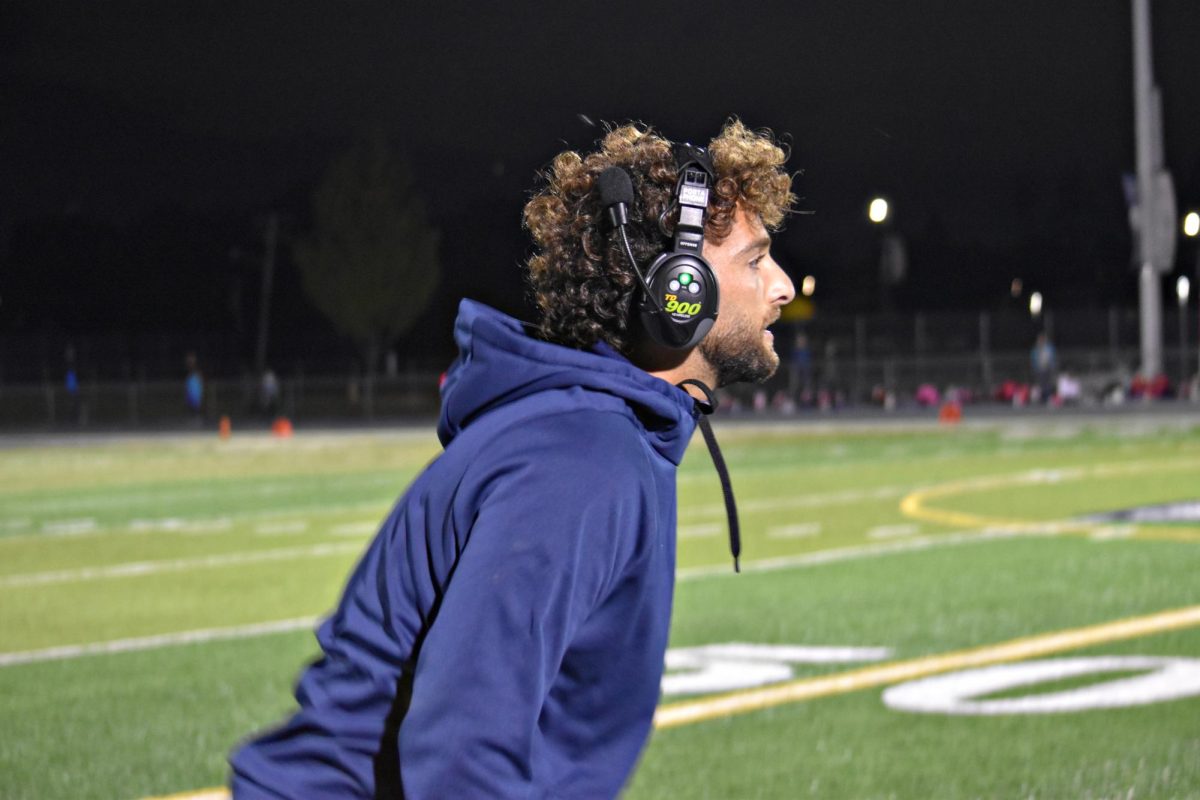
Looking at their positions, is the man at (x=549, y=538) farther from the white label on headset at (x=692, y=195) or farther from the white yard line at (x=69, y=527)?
the white yard line at (x=69, y=527)

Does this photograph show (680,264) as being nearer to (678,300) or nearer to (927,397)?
(678,300)

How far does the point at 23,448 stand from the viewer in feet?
126

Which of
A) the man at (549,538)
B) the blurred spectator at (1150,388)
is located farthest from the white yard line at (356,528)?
the blurred spectator at (1150,388)

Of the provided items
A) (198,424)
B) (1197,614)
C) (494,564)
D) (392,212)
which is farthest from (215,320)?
(494,564)

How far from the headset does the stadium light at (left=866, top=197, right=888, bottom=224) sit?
1092 inches

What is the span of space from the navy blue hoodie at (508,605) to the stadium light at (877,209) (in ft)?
91.1

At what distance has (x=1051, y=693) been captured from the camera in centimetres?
741

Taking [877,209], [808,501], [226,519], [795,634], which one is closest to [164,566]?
[226,519]

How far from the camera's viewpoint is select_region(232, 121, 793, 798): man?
2.27 metres

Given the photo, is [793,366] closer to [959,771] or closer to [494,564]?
[959,771]

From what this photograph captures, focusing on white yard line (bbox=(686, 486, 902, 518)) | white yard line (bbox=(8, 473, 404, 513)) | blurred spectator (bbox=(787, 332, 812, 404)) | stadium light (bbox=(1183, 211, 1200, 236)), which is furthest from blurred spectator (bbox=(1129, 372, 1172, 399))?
white yard line (bbox=(8, 473, 404, 513))

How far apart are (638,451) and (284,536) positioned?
13.4 metres

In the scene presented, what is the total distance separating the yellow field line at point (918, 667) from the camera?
7309mm

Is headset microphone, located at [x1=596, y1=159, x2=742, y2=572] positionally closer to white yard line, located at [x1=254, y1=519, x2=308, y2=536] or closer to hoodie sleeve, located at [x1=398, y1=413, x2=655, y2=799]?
hoodie sleeve, located at [x1=398, y1=413, x2=655, y2=799]
